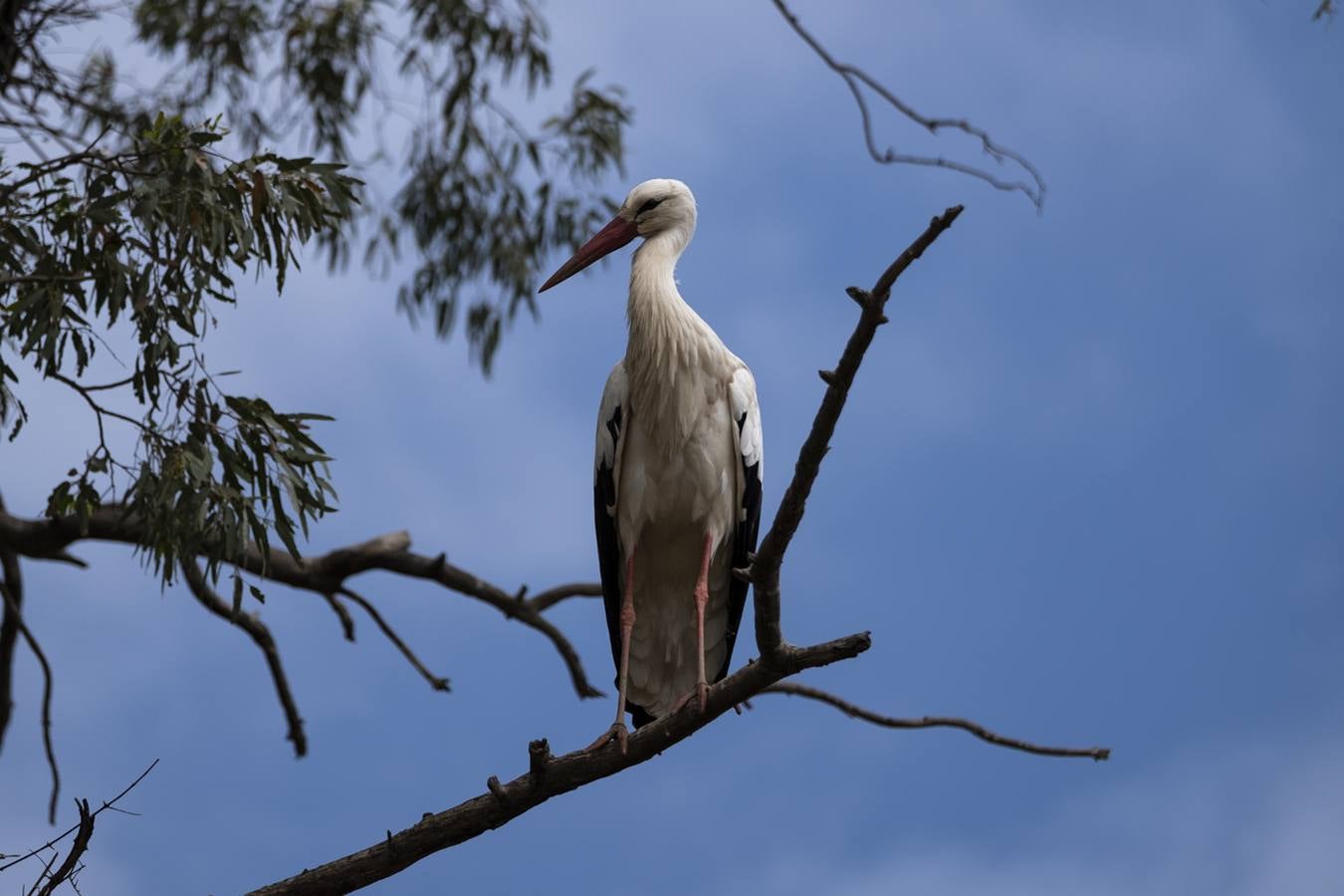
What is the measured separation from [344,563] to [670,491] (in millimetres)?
2949

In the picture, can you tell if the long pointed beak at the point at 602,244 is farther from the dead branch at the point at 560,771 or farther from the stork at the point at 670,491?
the dead branch at the point at 560,771

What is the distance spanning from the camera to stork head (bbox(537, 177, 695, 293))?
4.62m

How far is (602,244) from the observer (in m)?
4.72

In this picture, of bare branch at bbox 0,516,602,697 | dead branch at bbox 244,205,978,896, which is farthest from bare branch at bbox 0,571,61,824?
dead branch at bbox 244,205,978,896

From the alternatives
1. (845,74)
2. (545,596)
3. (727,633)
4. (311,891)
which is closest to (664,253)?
(727,633)

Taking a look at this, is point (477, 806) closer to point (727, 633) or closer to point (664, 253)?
point (727, 633)

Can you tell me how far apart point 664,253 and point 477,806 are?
1737 mm

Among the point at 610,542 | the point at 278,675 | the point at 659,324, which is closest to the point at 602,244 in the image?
the point at 659,324

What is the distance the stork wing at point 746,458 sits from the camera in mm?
4254

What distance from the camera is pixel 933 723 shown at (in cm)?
559

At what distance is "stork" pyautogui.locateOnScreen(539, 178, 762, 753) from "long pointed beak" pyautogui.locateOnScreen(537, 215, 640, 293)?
13 centimetres

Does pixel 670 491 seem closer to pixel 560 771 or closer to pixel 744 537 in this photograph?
pixel 744 537

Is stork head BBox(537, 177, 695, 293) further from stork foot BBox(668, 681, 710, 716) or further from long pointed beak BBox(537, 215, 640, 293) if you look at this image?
stork foot BBox(668, 681, 710, 716)

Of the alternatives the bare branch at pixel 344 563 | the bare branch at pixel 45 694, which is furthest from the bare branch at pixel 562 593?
the bare branch at pixel 45 694
